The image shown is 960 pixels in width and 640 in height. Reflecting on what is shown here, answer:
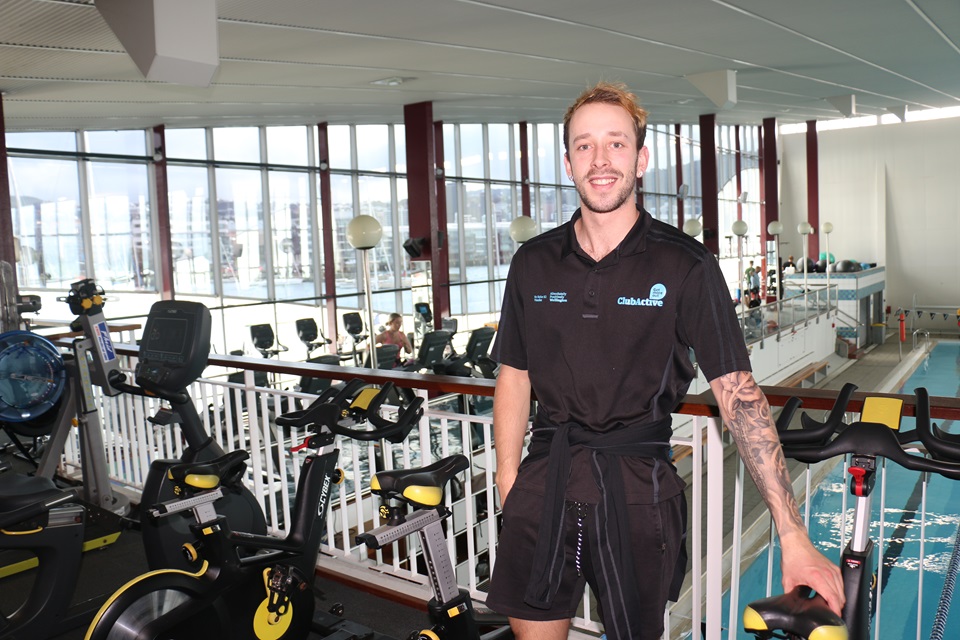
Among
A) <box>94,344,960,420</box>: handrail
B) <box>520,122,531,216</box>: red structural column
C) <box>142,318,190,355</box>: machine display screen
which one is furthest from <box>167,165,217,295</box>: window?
<box>142,318,190,355</box>: machine display screen

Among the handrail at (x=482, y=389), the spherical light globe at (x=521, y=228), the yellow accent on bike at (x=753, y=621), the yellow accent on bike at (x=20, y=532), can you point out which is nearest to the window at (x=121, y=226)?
the spherical light globe at (x=521, y=228)

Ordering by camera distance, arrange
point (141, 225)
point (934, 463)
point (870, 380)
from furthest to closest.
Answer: point (870, 380) → point (141, 225) → point (934, 463)

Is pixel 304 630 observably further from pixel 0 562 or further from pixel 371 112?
pixel 371 112

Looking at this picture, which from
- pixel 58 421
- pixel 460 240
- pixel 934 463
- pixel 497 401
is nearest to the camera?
pixel 934 463

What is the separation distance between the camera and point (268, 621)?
2.45 metres

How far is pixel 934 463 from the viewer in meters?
1.42

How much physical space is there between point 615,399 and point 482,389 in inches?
41.1

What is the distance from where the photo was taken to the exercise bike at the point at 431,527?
5.58 ft

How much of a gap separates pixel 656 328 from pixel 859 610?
577 mm

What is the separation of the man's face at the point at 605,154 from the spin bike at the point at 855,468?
585 mm

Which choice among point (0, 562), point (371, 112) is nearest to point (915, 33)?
point (371, 112)

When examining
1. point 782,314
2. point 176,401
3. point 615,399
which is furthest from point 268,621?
point 782,314

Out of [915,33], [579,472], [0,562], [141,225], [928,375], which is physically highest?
[915,33]

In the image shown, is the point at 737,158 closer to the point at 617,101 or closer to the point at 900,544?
the point at 900,544
